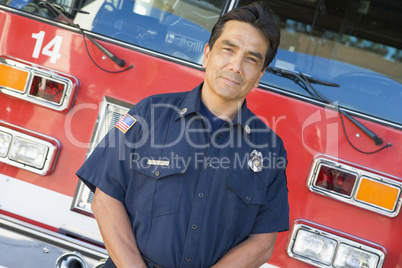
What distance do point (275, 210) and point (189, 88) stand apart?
98 centimetres

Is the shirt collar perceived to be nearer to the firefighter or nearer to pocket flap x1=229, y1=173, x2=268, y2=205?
the firefighter

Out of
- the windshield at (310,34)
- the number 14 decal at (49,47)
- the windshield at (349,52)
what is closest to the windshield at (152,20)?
the windshield at (310,34)

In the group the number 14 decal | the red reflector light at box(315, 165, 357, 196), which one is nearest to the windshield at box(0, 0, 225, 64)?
the number 14 decal

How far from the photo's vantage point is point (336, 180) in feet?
8.28

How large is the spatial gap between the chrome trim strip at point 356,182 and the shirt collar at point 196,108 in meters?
0.71

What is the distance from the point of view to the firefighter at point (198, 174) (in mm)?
1800

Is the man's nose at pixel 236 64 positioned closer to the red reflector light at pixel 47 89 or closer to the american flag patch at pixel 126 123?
the american flag patch at pixel 126 123

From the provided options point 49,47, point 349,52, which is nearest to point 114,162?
point 49,47

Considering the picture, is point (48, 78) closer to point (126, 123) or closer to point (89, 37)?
point (89, 37)

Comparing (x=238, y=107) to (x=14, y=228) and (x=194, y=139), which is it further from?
(x=14, y=228)

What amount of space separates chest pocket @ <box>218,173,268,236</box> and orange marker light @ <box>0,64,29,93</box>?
148cm

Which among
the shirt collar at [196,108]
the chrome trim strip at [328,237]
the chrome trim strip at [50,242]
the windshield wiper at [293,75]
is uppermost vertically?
the windshield wiper at [293,75]

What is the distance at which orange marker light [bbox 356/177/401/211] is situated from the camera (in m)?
2.45

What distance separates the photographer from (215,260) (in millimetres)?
1875
